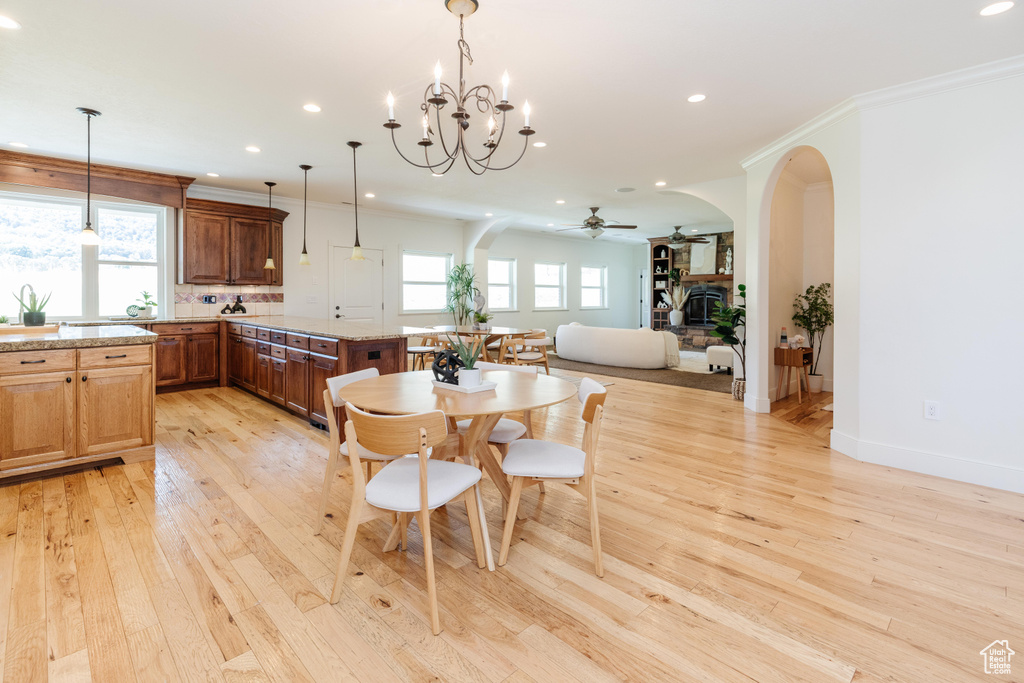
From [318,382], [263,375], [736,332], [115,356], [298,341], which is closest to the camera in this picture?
[115,356]

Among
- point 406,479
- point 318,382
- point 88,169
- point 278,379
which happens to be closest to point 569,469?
point 406,479

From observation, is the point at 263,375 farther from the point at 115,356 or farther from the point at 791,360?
the point at 791,360

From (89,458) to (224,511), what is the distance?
4.65ft

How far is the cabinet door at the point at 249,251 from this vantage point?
654 cm

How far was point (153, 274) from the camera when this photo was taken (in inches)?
247

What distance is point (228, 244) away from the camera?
21.2ft

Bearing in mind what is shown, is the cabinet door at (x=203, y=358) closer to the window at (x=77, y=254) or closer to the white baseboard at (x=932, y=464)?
the window at (x=77, y=254)

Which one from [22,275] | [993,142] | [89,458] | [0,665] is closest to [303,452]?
[89,458]

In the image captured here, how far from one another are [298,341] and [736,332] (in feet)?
15.3

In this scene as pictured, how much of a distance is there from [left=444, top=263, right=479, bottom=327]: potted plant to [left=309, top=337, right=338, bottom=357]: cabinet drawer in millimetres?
4815

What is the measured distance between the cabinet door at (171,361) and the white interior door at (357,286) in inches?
91.5

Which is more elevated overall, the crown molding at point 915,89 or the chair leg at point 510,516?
the crown molding at point 915,89

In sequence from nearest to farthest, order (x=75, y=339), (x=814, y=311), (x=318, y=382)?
(x=75, y=339) → (x=318, y=382) → (x=814, y=311)

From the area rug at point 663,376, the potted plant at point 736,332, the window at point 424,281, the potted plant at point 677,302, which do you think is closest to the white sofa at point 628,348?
the area rug at point 663,376
